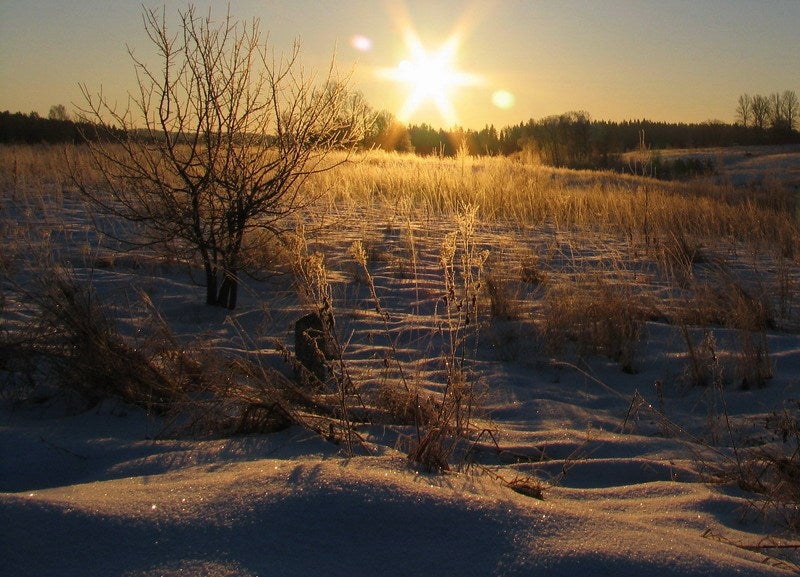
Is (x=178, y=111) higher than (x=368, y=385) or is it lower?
higher

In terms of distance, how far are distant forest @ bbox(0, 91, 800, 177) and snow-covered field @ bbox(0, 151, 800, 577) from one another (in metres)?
11.3

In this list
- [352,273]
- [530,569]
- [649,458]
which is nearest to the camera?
[530,569]

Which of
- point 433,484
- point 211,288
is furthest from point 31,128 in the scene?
point 433,484

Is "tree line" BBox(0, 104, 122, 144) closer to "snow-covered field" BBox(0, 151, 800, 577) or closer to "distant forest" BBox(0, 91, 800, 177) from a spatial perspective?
"distant forest" BBox(0, 91, 800, 177)

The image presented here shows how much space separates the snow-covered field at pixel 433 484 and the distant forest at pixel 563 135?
1132 centimetres

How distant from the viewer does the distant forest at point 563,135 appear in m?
28.6

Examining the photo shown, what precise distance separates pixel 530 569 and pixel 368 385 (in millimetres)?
2011

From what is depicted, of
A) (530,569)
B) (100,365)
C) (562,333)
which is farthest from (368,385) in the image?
(530,569)

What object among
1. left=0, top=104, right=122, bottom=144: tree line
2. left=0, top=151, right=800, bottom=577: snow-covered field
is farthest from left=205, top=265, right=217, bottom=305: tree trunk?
left=0, top=104, right=122, bottom=144: tree line

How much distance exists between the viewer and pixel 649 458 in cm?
292

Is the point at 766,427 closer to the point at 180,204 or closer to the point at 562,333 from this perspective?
the point at 562,333

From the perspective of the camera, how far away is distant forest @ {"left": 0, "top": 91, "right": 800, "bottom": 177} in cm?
2862

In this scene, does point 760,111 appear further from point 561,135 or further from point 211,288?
point 211,288

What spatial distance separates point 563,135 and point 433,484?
4718 cm
